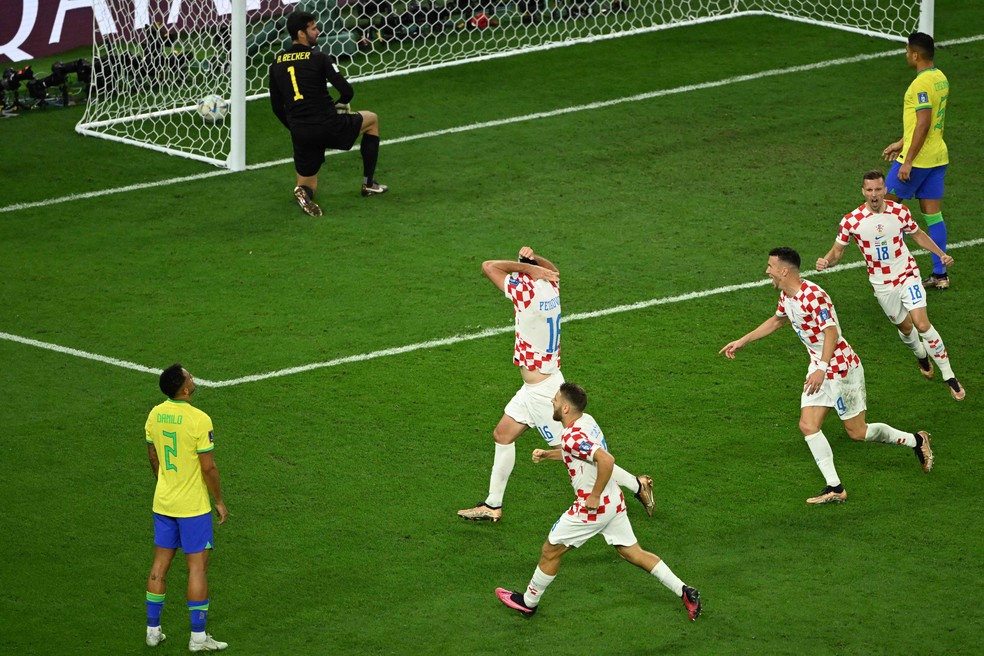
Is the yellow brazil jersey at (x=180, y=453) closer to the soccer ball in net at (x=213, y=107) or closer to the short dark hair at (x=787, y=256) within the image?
the short dark hair at (x=787, y=256)

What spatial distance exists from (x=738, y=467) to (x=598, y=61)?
1090cm

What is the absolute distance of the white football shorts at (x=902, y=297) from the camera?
12.2m

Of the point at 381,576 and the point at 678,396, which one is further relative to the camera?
the point at 678,396

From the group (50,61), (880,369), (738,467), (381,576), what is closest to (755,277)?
(880,369)

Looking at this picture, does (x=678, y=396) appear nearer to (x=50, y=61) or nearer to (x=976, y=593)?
(x=976, y=593)

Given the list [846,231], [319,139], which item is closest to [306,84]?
[319,139]

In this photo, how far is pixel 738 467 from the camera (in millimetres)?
11352

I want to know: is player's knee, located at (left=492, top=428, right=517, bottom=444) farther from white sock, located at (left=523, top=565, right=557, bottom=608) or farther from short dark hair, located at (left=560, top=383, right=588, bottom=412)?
short dark hair, located at (left=560, top=383, right=588, bottom=412)

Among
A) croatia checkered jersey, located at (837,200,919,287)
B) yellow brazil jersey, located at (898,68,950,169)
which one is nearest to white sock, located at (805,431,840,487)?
croatia checkered jersey, located at (837,200,919,287)

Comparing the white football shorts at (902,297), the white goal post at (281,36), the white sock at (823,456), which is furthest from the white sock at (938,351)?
the white goal post at (281,36)

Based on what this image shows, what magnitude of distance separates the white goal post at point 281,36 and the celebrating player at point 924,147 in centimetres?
676

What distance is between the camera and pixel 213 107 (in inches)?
739

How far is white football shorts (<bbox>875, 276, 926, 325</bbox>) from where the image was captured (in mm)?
12242

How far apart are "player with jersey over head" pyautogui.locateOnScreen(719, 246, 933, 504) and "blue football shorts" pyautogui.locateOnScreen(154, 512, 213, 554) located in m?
4.10
